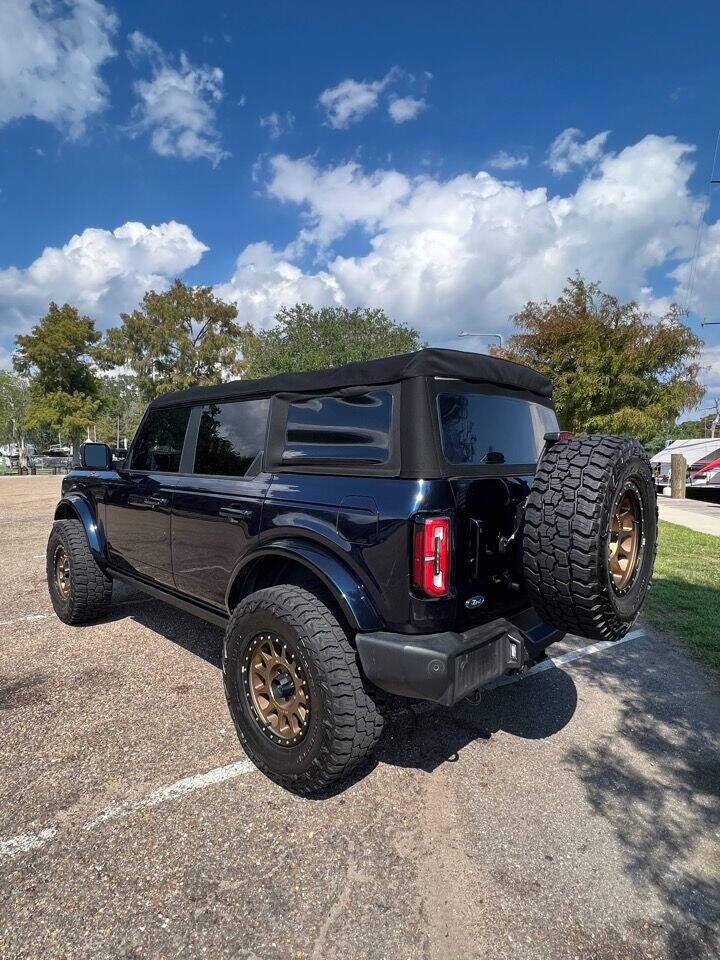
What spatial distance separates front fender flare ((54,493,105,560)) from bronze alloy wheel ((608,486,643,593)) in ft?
12.3

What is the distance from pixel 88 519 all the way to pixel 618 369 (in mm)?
13336

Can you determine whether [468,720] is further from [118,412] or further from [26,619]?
[118,412]

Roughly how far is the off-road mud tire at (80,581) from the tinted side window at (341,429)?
2471 millimetres

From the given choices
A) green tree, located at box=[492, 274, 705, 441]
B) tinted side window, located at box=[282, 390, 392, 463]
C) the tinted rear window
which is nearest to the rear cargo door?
the tinted rear window

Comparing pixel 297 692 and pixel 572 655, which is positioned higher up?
pixel 297 692

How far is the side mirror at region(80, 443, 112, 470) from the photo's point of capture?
420 cm

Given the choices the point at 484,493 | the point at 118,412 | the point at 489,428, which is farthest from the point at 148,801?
the point at 118,412

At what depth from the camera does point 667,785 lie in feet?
8.29

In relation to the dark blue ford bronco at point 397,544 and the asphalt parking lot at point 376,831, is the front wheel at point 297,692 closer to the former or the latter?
the dark blue ford bronco at point 397,544

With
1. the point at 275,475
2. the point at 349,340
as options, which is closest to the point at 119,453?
the point at 275,475

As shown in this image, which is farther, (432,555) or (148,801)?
(148,801)

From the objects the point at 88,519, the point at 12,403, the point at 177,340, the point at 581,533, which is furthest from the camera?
the point at 12,403

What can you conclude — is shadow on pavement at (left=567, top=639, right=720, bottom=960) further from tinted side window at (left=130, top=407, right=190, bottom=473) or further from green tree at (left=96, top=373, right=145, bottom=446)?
green tree at (left=96, top=373, right=145, bottom=446)

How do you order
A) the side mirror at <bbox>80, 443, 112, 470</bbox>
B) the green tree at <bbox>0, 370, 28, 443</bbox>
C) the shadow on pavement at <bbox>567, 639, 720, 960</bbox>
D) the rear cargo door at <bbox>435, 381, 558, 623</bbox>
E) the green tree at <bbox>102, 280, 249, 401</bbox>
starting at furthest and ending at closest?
1. the green tree at <bbox>0, 370, 28, 443</bbox>
2. the green tree at <bbox>102, 280, 249, 401</bbox>
3. the side mirror at <bbox>80, 443, 112, 470</bbox>
4. the rear cargo door at <bbox>435, 381, 558, 623</bbox>
5. the shadow on pavement at <bbox>567, 639, 720, 960</bbox>
